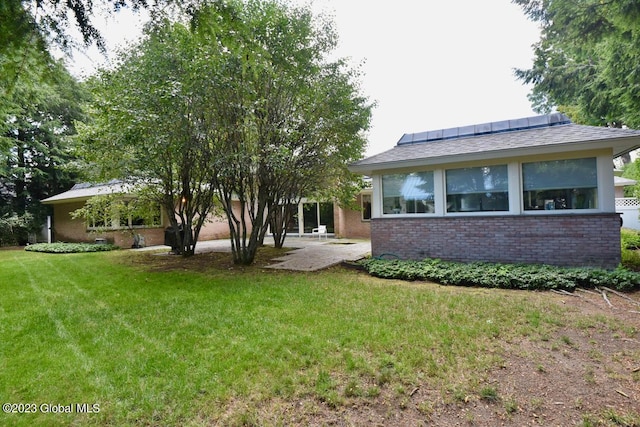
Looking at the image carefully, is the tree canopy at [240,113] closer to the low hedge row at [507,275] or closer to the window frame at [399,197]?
the window frame at [399,197]

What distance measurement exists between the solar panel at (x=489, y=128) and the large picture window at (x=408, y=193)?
5.81ft

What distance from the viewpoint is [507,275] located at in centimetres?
609

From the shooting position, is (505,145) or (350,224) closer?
(505,145)

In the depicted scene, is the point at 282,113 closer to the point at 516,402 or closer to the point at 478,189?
the point at 478,189

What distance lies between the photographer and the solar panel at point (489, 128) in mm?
8211

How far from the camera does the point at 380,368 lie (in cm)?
294

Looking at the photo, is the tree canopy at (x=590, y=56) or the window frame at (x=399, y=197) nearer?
the tree canopy at (x=590, y=56)

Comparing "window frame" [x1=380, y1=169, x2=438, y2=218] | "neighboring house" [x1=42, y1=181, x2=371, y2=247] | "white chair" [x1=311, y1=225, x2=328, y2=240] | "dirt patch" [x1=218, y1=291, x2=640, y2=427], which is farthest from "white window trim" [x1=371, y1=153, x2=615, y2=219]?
"white chair" [x1=311, y1=225, x2=328, y2=240]

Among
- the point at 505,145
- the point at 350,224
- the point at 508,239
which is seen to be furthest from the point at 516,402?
the point at 350,224

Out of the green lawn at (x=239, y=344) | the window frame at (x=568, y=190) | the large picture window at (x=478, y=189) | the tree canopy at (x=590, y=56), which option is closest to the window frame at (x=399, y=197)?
the large picture window at (x=478, y=189)

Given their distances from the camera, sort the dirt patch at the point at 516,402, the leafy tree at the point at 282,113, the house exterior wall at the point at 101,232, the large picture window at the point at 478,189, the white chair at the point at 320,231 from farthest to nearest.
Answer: the white chair at the point at 320,231 → the house exterior wall at the point at 101,232 → the large picture window at the point at 478,189 → the leafy tree at the point at 282,113 → the dirt patch at the point at 516,402

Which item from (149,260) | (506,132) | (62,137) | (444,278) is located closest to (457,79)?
(506,132)

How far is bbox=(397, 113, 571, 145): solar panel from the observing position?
821 centimetres

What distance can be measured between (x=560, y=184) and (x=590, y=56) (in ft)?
21.6
